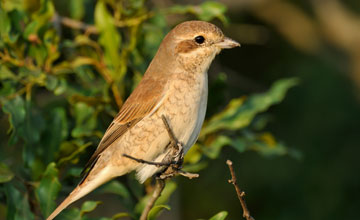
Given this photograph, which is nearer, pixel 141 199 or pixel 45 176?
pixel 45 176

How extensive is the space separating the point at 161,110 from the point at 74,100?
601 millimetres

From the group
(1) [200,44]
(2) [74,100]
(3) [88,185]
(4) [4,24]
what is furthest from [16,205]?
(1) [200,44]

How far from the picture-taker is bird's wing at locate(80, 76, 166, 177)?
3613mm

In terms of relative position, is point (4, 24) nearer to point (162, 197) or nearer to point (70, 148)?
point (70, 148)

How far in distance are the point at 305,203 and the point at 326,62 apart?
63.8 inches

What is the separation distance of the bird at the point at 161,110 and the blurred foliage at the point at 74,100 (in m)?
0.14

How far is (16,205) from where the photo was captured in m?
3.37

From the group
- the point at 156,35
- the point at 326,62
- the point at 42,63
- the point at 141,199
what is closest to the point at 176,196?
the point at 141,199

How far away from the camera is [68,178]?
3830mm

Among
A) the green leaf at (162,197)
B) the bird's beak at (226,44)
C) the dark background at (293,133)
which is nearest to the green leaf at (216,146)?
the green leaf at (162,197)

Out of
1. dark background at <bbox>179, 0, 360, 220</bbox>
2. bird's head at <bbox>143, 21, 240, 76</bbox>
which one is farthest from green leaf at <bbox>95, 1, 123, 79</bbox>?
dark background at <bbox>179, 0, 360, 220</bbox>

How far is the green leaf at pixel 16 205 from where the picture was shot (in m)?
3.34

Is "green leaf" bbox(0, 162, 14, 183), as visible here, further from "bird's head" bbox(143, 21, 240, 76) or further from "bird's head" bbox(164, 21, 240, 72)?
"bird's head" bbox(164, 21, 240, 72)

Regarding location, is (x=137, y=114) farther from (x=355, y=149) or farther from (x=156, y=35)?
(x=355, y=149)
